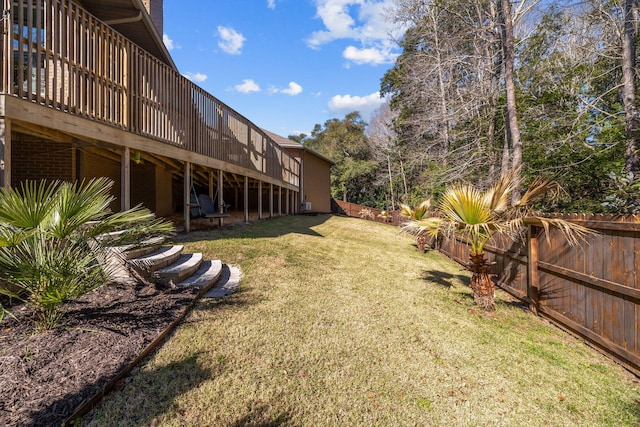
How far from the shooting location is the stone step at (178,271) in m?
3.98

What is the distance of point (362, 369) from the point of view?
113 inches

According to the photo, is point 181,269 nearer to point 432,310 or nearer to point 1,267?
point 1,267

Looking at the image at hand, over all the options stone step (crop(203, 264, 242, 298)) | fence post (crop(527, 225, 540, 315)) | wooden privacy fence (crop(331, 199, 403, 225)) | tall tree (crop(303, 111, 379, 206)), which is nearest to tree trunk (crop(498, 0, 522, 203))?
fence post (crop(527, 225, 540, 315))

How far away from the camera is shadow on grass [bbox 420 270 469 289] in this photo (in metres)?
6.34

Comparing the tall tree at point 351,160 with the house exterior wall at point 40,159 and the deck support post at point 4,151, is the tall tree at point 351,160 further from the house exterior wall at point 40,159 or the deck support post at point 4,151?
the deck support post at point 4,151

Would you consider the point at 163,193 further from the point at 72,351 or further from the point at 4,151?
the point at 72,351

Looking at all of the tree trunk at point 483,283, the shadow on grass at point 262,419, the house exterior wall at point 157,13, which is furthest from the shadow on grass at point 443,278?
the house exterior wall at point 157,13

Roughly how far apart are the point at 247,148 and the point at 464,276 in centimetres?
772

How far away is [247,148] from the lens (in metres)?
10.5

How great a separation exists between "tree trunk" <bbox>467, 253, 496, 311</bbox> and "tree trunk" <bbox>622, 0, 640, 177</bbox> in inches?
190

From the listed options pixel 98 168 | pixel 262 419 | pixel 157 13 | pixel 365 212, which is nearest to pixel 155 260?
pixel 262 419

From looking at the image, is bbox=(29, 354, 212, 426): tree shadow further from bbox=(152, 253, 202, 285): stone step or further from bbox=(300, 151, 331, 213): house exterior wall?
bbox=(300, 151, 331, 213): house exterior wall

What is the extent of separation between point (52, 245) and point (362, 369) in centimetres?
284

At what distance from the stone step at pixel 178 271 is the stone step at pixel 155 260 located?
7 cm
